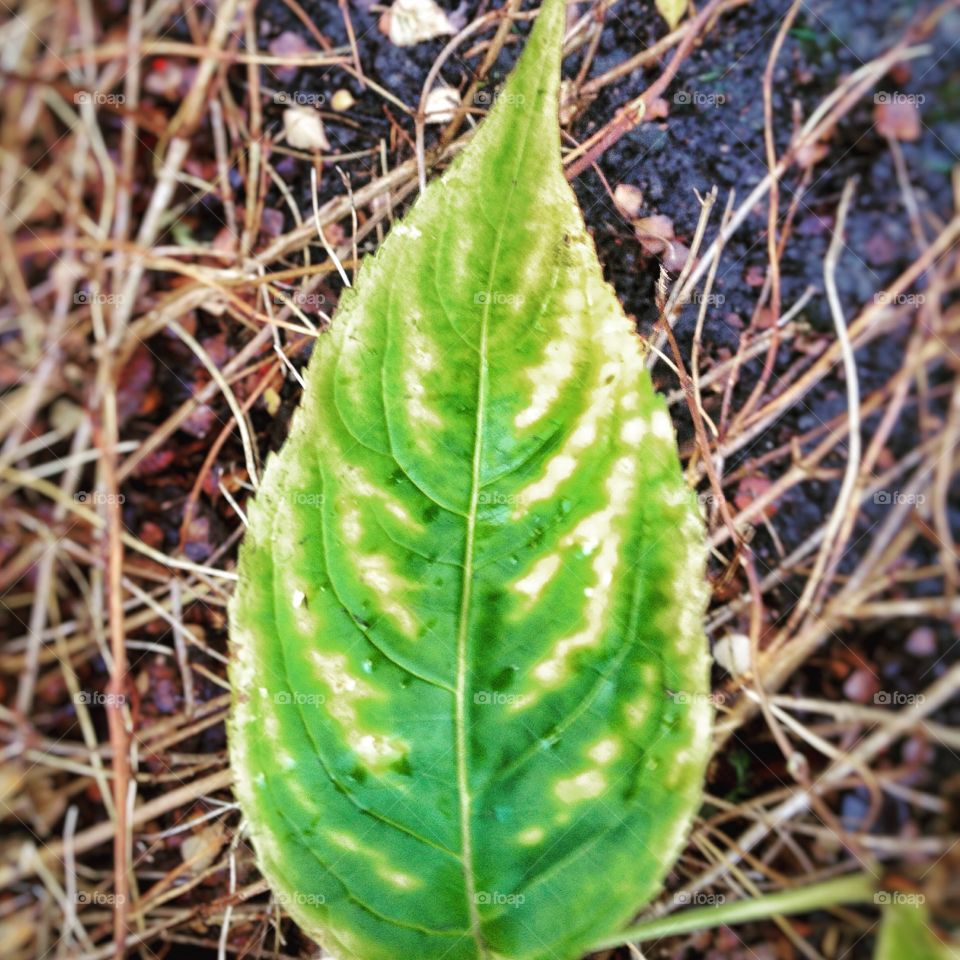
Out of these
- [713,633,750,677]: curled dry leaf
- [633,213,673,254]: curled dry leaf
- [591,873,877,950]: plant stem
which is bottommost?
[591,873,877,950]: plant stem

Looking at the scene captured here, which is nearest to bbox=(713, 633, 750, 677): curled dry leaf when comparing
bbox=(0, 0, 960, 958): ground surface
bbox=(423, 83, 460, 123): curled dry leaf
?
bbox=(0, 0, 960, 958): ground surface

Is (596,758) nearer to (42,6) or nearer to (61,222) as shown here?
(61,222)

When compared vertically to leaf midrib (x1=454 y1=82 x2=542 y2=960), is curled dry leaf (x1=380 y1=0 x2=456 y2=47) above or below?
above

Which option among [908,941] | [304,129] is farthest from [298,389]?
[908,941]

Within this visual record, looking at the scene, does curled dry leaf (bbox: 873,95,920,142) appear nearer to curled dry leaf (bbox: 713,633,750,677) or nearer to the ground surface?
the ground surface

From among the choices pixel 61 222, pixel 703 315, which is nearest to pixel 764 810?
pixel 703 315

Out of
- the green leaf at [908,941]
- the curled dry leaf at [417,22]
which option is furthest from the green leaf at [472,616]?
the curled dry leaf at [417,22]
